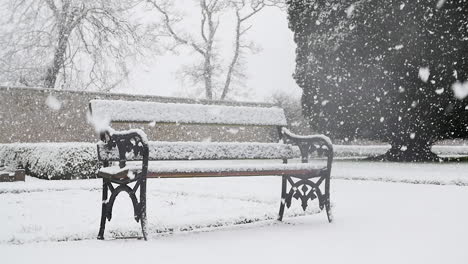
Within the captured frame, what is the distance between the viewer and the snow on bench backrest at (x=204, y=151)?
13.7 feet

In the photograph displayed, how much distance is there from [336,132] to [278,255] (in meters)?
11.5

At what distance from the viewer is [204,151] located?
14.8ft

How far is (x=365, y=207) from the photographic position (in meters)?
5.88

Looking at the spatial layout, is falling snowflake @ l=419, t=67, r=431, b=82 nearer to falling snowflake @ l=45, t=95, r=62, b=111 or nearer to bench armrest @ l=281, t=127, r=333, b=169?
bench armrest @ l=281, t=127, r=333, b=169

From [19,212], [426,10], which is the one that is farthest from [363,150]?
[19,212]

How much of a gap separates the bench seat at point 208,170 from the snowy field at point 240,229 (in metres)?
0.48

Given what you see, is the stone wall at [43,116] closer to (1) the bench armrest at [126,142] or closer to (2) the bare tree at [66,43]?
(2) the bare tree at [66,43]

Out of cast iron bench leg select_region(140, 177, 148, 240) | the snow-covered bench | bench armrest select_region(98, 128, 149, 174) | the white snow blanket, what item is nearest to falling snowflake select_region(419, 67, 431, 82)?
the white snow blanket

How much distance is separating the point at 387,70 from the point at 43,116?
1094 cm

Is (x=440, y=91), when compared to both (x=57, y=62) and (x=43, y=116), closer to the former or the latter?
(x=43, y=116)

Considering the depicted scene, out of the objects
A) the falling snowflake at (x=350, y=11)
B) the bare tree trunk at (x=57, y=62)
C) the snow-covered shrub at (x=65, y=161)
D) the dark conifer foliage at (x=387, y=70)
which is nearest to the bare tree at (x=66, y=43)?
the bare tree trunk at (x=57, y=62)

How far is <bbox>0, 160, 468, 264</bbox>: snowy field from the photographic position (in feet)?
11.0

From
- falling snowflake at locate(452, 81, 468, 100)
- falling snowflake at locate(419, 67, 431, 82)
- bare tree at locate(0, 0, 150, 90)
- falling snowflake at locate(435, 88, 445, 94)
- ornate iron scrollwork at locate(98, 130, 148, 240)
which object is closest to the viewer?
ornate iron scrollwork at locate(98, 130, 148, 240)

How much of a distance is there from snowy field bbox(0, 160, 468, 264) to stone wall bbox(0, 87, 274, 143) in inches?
379
